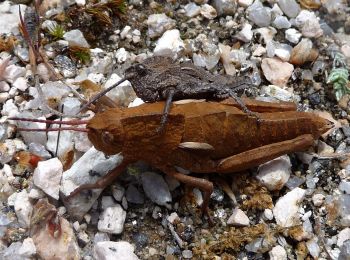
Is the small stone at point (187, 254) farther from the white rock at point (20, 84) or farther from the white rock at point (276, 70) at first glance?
the white rock at point (20, 84)

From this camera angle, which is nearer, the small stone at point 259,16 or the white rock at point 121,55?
the white rock at point 121,55

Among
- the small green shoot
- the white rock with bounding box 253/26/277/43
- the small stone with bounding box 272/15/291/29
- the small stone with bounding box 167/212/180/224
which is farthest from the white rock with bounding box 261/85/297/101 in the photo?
the small green shoot

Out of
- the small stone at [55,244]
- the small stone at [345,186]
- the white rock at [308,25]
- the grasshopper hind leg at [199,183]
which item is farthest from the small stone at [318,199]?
the small stone at [55,244]

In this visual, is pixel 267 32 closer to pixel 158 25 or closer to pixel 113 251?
pixel 158 25

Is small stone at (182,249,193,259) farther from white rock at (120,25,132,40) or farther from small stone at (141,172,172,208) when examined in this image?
white rock at (120,25,132,40)

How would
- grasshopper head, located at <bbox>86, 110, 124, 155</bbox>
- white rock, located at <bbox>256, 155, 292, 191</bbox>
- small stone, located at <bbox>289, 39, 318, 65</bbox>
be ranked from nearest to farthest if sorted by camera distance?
grasshopper head, located at <bbox>86, 110, 124, 155</bbox>, white rock, located at <bbox>256, 155, 292, 191</bbox>, small stone, located at <bbox>289, 39, 318, 65</bbox>

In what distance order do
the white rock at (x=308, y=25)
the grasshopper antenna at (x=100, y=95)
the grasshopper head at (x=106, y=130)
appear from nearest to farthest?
the grasshopper head at (x=106, y=130) < the grasshopper antenna at (x=100, y=95) < the white rock at (x=308, y=25)

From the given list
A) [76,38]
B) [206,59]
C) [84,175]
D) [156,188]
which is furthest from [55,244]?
[206,59]
